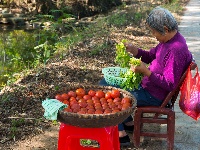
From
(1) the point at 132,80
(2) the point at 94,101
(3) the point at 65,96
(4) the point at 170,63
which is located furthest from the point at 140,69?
(3) the point at 65,96

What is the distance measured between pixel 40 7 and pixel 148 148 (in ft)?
55.0

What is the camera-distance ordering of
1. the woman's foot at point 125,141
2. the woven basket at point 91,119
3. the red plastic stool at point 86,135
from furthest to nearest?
1. the woman's foot at point 125,141
2. the red plastic stool at point 86,135
3. the woven basket at point 91,119

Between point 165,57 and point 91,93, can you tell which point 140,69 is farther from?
point 91,93

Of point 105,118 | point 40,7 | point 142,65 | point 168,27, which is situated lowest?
point 40,7

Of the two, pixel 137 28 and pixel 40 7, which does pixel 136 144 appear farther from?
pixel 40 7

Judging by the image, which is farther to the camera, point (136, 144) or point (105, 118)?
point (136, 144)

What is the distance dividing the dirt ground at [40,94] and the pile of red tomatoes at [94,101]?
888 millimetres

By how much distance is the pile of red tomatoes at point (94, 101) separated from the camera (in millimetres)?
3311

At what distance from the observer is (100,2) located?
21.0m

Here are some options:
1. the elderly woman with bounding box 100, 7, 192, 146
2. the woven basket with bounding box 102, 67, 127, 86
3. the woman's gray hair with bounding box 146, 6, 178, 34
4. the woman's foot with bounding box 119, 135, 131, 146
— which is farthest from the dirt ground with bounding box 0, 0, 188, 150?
the woman's gray hair with bounding box 146, 6, 178, 34

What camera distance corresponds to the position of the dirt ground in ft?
14.5

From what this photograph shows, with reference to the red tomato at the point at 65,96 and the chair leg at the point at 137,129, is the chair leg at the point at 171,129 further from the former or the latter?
the red tomato at the point at 65,96

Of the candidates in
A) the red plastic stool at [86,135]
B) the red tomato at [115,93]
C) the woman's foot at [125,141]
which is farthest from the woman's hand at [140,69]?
the woman's foot at [125,141]

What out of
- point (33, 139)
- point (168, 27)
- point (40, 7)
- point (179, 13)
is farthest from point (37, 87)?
point (40, 7)
